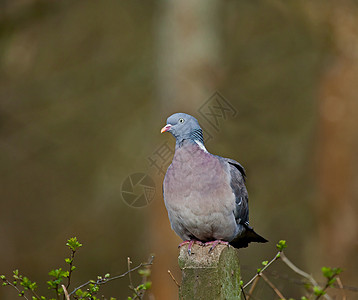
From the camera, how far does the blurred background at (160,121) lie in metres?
7.15

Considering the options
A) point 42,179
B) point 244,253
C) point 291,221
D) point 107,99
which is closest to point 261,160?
point 291,221

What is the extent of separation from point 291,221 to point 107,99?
4002mm

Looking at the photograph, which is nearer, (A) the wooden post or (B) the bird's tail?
(A) the wooden post

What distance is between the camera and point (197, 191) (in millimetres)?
3324

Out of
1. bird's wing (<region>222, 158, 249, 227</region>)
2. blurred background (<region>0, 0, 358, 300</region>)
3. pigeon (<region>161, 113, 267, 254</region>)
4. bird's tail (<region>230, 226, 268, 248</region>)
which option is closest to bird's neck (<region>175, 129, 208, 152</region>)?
pigeon (<region>161, 113, 267, 254</region>)

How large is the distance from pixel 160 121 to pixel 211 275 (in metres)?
4.41

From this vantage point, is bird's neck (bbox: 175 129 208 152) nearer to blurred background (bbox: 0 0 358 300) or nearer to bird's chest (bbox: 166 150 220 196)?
bird's chest (bbox: 166 150 220 196)

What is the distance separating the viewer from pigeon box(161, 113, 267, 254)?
3330 millimetres

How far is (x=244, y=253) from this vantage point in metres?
11.2

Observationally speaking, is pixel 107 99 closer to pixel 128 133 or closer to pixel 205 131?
pixel 128 133

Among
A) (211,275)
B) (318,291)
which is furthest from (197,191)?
(318,291)

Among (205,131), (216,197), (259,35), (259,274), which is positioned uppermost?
(259,35)

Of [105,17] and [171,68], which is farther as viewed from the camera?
[105,17]

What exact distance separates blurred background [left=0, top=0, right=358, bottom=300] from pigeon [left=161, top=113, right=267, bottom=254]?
4.61ft
